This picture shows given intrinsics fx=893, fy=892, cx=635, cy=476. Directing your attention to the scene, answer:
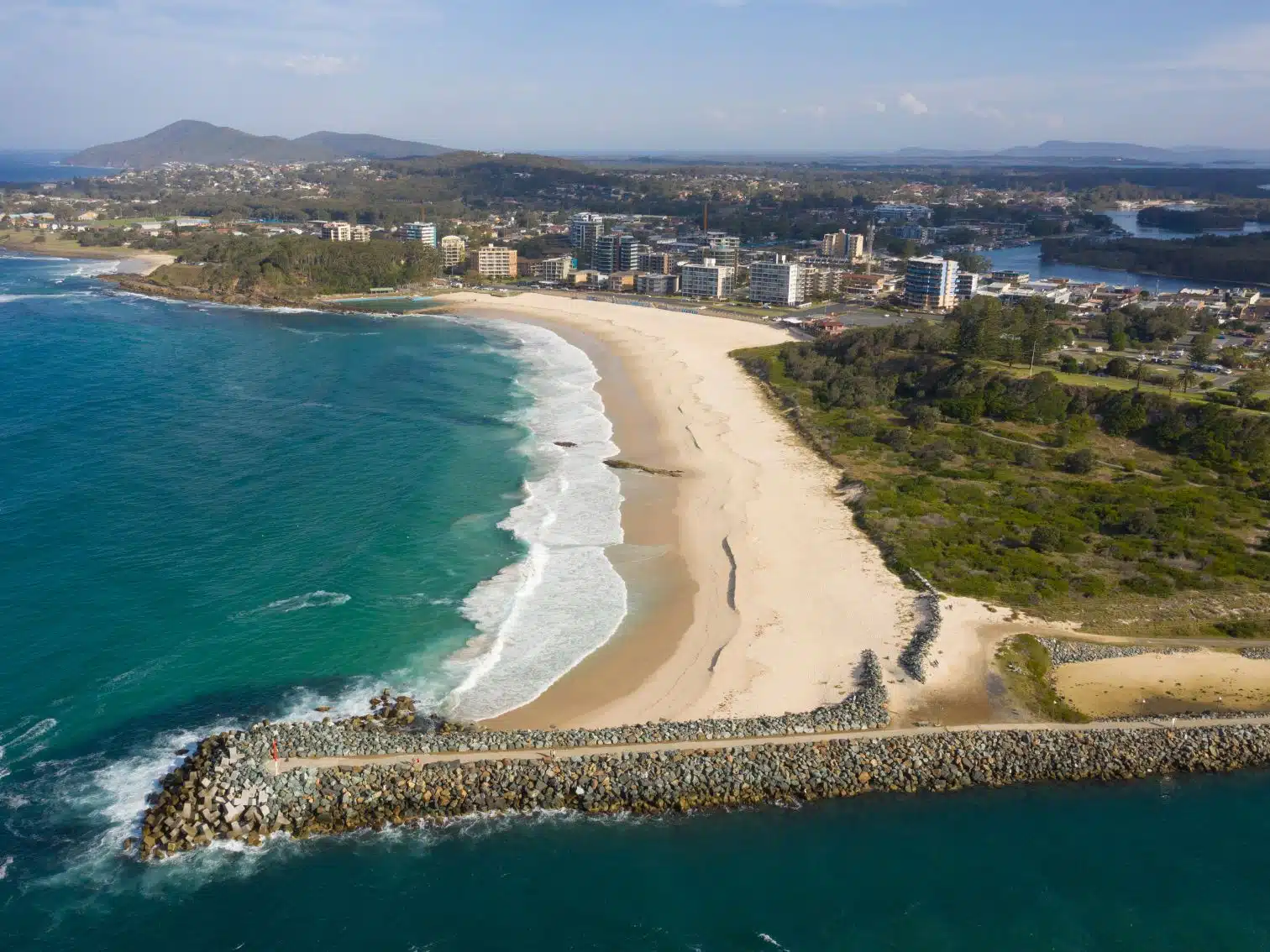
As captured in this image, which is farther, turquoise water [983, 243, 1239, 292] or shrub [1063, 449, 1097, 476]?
turquoise water [983, 243, 1239, 292]

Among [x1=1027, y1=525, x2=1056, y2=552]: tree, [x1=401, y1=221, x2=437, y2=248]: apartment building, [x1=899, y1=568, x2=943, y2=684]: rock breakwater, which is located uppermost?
[x1=401, y1=221, x2=437, y2=248]: apartment building

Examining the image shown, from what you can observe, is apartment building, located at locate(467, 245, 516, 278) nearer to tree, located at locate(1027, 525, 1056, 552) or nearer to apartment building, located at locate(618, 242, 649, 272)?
apartment building, located at locate(618, 242, 649, 272)

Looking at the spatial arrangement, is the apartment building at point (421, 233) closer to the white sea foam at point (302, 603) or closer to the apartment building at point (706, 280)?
the apartment building at point (706, 280)

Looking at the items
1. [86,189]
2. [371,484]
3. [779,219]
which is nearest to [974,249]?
[779,219]

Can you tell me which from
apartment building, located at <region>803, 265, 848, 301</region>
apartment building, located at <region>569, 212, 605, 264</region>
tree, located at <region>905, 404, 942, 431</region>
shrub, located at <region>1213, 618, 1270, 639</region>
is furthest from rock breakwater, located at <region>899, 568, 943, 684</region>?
apartment building, located at <region>569, 212, 605, 264</region>

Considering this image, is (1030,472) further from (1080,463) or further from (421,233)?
(421,233)

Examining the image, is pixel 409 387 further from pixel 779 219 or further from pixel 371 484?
pixel 779 219

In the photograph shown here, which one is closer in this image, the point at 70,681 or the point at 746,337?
the point at 70,681
